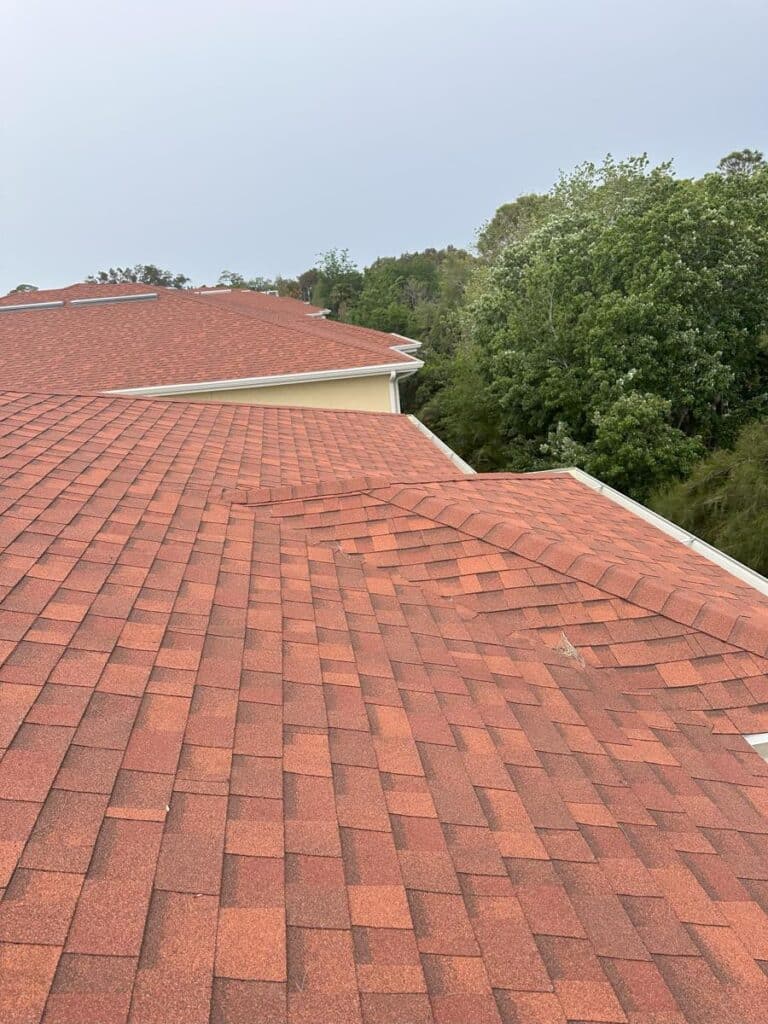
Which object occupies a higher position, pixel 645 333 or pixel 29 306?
pixel 29 306

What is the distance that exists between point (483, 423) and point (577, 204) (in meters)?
10.4

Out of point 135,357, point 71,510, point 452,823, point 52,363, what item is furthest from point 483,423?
point 452,823

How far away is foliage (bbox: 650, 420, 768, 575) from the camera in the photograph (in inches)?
528

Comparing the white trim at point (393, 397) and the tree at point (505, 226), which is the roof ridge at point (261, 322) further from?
the tree at point (505, 226)

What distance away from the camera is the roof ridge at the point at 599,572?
444cm

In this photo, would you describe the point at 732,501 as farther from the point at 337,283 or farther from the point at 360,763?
the point at 337,283

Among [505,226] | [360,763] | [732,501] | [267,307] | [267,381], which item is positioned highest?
[505,226]

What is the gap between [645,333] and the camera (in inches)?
692

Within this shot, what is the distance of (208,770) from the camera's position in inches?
95.0

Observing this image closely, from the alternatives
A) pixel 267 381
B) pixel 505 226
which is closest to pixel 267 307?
pixel 267 381

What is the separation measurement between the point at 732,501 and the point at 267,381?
431 inches

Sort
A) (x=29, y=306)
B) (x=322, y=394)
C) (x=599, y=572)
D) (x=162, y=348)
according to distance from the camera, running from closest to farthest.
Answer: (x=599, y=572)
(x=322, y=394)
(x=162, y=348)
(x=29, y=306)

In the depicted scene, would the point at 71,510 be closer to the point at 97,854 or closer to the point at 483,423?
the point at 97,854

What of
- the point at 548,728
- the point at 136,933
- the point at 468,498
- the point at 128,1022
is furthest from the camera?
the point at 468,498
